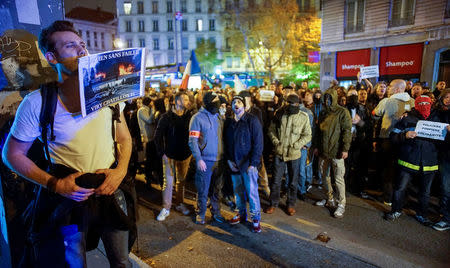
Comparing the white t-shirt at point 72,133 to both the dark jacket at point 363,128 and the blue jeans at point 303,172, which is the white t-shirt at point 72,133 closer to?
the blue jeans at point 303,172

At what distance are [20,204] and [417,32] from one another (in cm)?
1893

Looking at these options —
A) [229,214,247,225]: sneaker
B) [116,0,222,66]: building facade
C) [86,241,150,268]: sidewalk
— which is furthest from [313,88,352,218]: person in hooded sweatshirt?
[116,0,222,66]: building facade

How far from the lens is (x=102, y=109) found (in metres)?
2.08

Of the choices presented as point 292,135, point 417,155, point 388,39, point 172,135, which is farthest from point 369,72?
point 388,39

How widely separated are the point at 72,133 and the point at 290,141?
150 inches

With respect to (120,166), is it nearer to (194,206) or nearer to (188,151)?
(188,151)

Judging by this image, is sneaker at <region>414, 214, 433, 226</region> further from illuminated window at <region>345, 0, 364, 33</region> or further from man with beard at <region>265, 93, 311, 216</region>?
illuminated window at <region>345, 0, 364, 33</region>

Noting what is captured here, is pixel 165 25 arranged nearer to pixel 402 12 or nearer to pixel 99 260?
pixel 402 12

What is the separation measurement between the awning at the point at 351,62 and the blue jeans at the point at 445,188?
49.3ft

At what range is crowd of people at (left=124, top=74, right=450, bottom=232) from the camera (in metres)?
4.52

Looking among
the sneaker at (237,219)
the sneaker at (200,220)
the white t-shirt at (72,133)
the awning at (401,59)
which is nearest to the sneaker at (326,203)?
the sneaker at (237,219)

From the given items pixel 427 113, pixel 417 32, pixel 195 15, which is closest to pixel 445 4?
pixel 417 32

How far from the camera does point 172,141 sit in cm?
505

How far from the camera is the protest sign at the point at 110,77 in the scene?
1.82m
